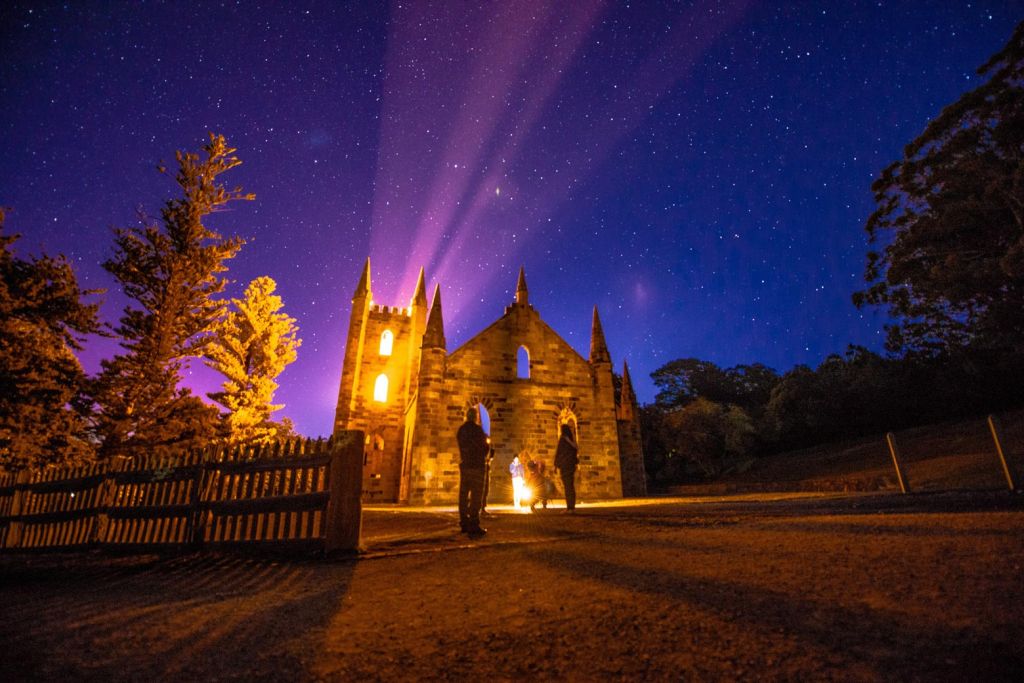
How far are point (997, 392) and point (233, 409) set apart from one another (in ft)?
126

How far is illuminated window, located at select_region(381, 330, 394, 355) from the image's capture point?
3067 cm

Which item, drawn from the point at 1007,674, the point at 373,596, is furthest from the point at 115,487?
the point at 1007,674

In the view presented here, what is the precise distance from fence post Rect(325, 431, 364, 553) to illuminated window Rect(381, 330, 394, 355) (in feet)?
83.4

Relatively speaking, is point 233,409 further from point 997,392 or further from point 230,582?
point 997,392

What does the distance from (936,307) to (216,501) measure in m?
27.1

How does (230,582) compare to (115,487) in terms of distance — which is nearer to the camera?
(230,582)

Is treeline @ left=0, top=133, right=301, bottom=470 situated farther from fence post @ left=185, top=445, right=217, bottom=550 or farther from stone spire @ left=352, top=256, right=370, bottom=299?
stone spire @ left=352, top=256, right=370, bottom=299

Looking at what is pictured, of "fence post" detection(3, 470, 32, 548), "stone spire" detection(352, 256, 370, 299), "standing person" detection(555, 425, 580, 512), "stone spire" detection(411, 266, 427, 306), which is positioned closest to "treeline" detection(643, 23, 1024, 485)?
"standing person" detection(555, 425, 580, 512)

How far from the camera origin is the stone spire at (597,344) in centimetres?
2227

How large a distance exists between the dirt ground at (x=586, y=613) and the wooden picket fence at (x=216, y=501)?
83 cm

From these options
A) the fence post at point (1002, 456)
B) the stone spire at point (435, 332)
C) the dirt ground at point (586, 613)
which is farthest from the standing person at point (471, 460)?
the stone spire at point (435, 332)

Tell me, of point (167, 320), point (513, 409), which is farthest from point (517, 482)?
point (167, 320)

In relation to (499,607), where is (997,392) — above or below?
above

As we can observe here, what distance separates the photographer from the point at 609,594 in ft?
10.3
